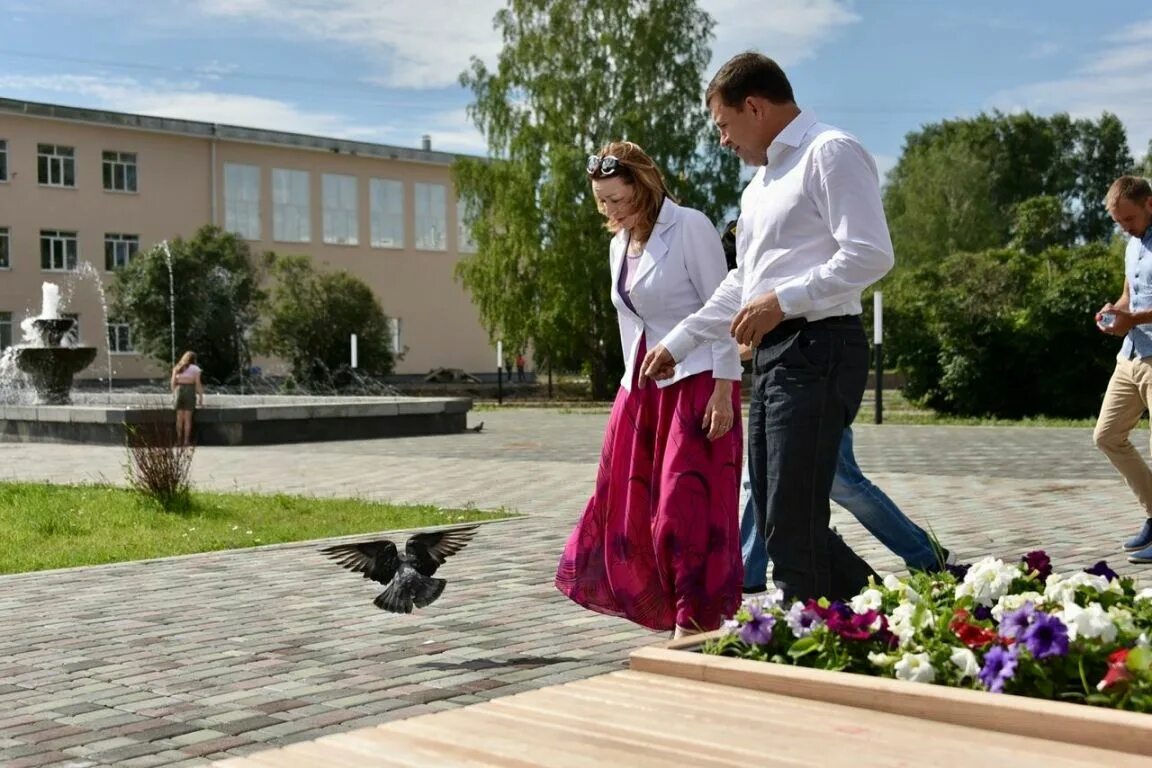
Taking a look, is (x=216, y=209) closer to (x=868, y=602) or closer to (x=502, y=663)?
(x=502, y=663)

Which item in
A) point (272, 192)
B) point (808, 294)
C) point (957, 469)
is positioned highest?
point (272, 192)

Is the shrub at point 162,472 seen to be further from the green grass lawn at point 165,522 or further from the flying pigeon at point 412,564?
the flying pigeon at point 412,564

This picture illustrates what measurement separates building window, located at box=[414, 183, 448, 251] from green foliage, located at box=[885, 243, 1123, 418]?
39.3 meters

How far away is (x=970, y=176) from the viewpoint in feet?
243

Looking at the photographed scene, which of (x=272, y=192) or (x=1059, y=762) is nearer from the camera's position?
(x=1059, y=762)

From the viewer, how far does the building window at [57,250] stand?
182 ft

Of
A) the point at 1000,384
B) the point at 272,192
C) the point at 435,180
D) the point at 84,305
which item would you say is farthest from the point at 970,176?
the point at 1000,384

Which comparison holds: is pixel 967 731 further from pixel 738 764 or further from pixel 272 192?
pixel 272 192

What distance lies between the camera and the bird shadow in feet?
18.0

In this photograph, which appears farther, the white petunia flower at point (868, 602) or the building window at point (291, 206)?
the building window at point (291, 206)

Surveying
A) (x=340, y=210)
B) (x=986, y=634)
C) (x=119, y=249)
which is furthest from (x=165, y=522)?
(x=340, y=210)

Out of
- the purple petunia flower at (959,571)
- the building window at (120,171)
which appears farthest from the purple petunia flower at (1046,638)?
the building window at (120,171)

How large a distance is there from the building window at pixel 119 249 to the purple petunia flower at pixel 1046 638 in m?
56.7

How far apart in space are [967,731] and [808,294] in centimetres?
180
